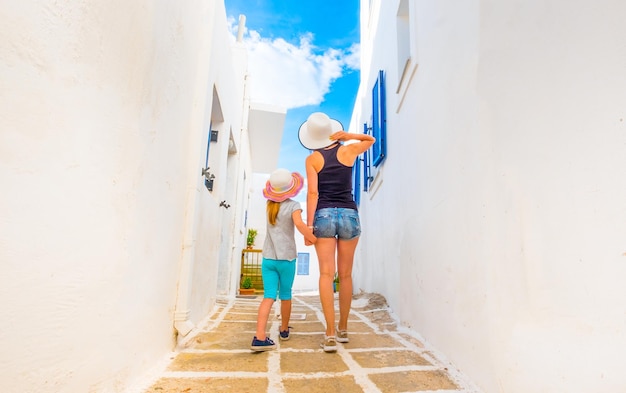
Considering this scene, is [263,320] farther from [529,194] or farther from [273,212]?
[529,194]

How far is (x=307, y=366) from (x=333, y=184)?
4.05ft

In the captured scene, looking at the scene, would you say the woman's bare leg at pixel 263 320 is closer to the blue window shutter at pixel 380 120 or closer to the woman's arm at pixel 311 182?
the woman's arm at pixel 311 182

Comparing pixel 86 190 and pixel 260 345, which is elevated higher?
pixel 86 190

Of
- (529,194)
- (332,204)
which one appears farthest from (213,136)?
(529,194)

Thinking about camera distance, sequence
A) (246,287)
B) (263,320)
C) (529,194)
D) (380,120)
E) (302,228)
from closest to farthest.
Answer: (529,194) → (263,320) → (302,228) → (380,120) → (246,287)

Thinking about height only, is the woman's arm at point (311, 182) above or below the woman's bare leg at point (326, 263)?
above

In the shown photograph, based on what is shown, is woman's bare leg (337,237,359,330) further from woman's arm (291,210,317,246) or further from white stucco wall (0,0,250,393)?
white stucco wall (0,0,250,393)

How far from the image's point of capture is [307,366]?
1.96 m

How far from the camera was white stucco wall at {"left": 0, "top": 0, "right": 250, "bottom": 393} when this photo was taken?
0.89 metres

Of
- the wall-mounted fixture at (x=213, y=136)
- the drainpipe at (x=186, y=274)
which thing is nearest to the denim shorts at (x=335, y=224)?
the drainpipe at (x=186, y=274)

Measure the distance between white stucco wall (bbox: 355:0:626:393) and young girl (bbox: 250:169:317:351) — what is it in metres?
0.97

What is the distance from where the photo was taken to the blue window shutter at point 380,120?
14.1 feet

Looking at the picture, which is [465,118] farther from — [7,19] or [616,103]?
[7,19]

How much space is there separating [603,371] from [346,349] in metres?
1.53
